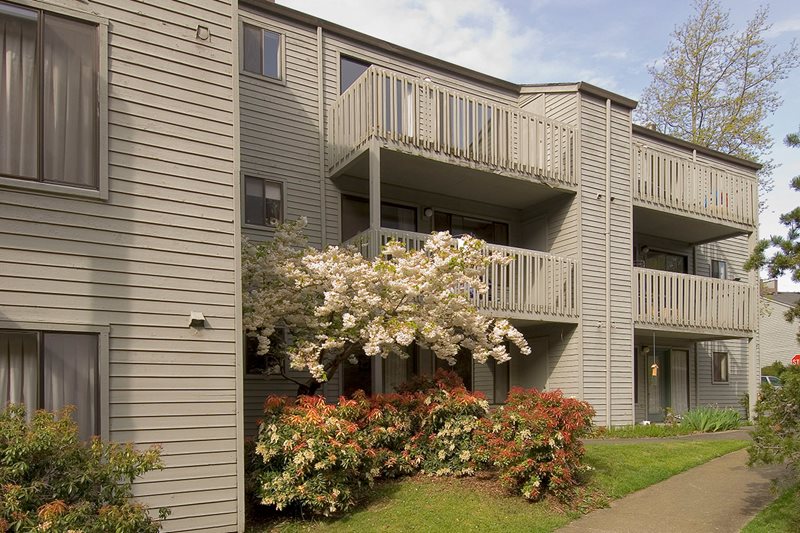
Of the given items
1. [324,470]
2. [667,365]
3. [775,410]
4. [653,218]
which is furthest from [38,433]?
[667,365]

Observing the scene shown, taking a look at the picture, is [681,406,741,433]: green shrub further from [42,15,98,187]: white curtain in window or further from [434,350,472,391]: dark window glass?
[42,15,98,187]: white curtain in window

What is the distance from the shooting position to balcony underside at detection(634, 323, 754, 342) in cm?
1605

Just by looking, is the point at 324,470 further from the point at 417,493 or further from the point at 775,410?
the point at 775,410

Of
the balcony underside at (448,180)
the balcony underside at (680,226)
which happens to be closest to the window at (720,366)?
the balcony underside at (680,226)

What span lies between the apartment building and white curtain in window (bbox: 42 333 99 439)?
5041 mm

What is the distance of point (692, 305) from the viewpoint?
54.3 feet

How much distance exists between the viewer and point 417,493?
9.23m

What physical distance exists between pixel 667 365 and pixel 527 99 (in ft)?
28.9

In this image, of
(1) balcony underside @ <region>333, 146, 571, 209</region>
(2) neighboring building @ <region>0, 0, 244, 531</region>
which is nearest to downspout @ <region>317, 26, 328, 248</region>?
(1) balcony underside @ <region>333, 146, 571, 209</region>

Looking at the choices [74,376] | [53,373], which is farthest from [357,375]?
[53,373]

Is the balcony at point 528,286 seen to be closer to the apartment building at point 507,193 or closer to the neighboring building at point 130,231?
the apartment building at point 507,193

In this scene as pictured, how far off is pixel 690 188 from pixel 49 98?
49.0 ft

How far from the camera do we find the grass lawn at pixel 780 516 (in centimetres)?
773

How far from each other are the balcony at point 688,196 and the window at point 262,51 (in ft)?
28.9
